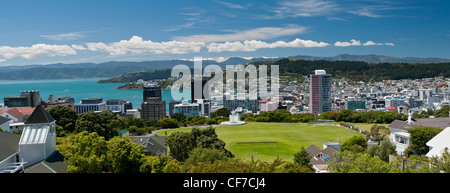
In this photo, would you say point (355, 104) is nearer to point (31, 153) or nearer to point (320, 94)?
point (320, 94)

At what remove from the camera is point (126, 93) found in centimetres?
8444

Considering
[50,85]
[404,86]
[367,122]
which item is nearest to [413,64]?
[404,86]

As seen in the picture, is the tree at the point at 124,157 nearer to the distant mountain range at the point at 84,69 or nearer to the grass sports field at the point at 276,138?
the grass sports field at the point at 276,138

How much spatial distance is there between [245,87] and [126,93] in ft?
114

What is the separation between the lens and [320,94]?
50.8 metres

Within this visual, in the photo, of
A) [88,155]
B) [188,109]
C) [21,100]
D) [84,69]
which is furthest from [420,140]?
[84,69]

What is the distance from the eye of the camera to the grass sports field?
15.3m

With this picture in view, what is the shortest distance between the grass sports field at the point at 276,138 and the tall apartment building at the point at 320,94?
26371 mm

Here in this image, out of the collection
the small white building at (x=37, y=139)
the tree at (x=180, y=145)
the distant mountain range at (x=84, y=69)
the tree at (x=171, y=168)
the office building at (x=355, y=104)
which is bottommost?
the office building at (x=355, y=104)

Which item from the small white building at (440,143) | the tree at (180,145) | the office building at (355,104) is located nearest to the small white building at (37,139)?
the tree at (180,145)

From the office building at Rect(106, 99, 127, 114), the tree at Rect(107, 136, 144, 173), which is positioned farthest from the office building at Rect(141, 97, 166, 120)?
the tree at Rect(107, 136, 144, 173)

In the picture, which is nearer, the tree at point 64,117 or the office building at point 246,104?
the tree at point 64,117

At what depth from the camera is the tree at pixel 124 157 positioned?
716 cm
